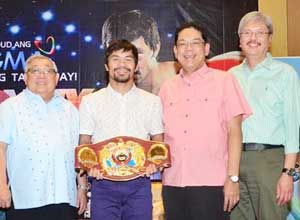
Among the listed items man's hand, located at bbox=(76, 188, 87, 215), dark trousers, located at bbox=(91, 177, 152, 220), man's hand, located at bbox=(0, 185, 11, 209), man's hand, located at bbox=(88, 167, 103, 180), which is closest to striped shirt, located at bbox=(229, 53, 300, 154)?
dark trousers, located at bbox=(91, 177, 152, 220)

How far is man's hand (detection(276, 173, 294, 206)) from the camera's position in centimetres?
239

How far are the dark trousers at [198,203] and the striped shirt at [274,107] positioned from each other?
1.13 feet

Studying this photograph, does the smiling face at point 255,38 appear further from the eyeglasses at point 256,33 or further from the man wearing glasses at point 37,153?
the man wearing glasses at point 37,153

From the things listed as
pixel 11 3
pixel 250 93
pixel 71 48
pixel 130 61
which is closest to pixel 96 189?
pixel 130 61

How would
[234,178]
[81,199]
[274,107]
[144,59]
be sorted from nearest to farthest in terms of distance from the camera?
[234,178], [274,107], [81,199], [144,59]

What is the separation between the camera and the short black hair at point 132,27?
14.2 ft

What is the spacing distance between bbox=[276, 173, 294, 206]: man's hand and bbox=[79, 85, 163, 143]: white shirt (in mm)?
677

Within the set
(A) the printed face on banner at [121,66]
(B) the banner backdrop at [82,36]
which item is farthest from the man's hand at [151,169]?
(B) the banner backdrop at [82,36]

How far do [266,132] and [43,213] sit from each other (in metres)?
1.27

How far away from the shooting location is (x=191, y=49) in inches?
97.4

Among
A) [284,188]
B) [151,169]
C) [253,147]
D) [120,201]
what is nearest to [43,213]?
[120,201]

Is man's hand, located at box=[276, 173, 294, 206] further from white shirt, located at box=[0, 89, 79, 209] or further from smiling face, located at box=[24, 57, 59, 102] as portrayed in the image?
smiling face, located at box=[24, 57, 59, 102]

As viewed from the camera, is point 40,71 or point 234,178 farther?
point 40,71

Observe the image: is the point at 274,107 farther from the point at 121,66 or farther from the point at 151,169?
the point at 121,66
